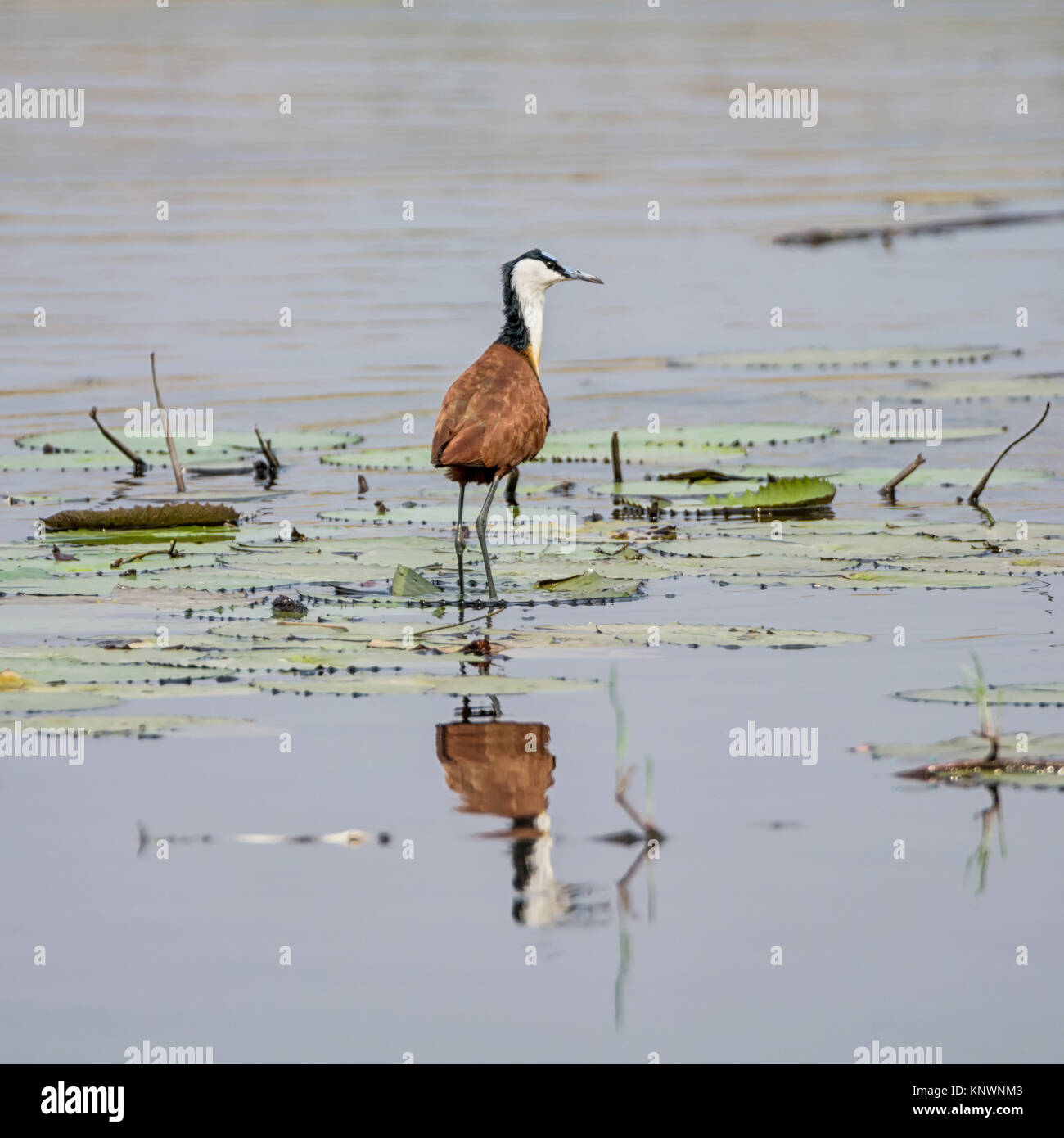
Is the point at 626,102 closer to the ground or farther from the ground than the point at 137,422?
farther from the ground

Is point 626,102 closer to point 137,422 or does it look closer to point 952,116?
point 952,116

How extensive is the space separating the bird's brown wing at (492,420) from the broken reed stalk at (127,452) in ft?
10.0

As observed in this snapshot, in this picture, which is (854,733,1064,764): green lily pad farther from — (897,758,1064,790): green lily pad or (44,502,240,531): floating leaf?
(44,502,240,531): floating leaf

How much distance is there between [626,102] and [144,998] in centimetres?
3787

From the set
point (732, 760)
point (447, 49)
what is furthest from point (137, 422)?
point (447, 49)

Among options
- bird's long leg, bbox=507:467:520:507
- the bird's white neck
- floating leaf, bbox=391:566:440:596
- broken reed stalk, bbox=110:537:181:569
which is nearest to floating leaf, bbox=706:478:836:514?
bird's long leg, bbox=507:467:520:507

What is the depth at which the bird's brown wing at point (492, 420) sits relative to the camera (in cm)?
897

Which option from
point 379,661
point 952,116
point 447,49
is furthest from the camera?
point 447,49

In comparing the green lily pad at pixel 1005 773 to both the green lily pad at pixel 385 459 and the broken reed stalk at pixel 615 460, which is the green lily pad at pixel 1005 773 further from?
the green lily pad at pixel 385 459

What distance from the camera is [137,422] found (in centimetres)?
1445

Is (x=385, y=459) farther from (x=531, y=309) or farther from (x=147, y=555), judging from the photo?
(x=147, y=555)

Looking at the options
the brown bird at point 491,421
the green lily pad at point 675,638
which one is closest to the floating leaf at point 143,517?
the brown bird at point 491,421

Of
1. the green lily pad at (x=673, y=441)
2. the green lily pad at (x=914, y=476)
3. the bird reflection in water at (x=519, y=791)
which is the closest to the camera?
the bird reflection in water at (x=519, y=791)

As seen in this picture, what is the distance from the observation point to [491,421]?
902 centimetres
